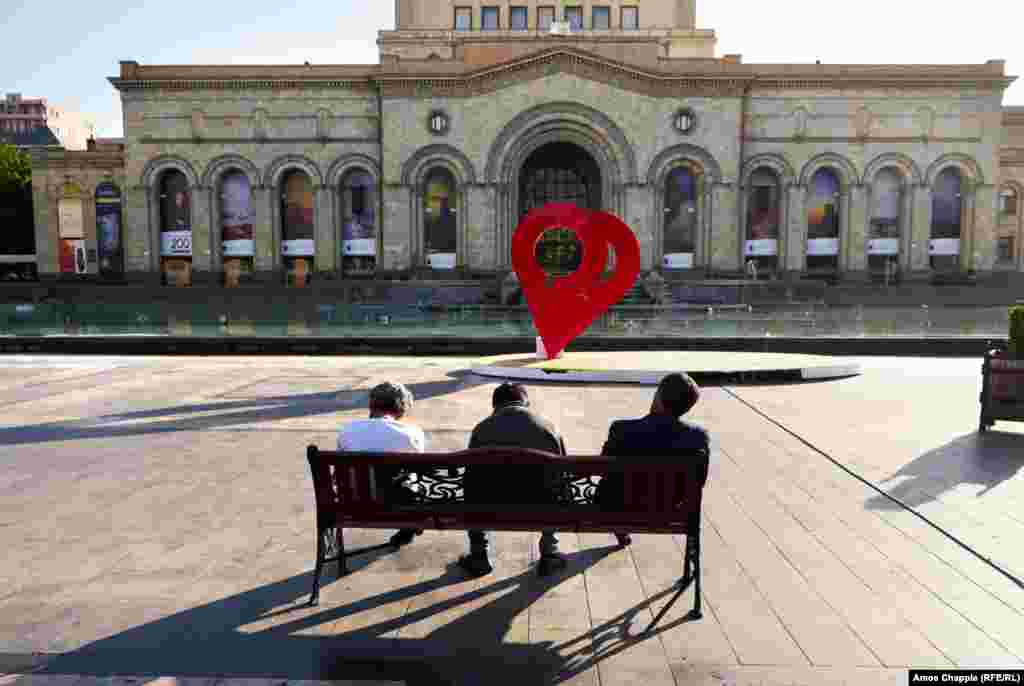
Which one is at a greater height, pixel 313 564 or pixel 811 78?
pixel 811 78

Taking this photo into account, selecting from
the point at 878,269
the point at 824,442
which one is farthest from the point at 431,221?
the point at 824,442

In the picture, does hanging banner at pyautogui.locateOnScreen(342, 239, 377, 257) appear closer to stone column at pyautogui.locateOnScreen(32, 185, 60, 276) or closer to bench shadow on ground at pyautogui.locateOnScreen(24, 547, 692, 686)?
stone column at pyautogui.locateOnScreen(32, 185, 60, 276)

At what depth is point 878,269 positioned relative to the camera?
146 ft

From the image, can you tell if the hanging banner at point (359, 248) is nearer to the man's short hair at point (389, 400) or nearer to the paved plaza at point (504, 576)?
the paved plaza at point (504, 576)

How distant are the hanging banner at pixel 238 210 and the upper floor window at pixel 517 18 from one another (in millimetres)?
22059

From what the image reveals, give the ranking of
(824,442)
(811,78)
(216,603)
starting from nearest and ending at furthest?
(216,603), (824,442), (811,78)

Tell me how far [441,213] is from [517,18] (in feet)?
61.7

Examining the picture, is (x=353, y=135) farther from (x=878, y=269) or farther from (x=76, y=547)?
(x=76, y=547)

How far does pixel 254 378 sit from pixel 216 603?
11.5m

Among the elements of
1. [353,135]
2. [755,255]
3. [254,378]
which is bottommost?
[254,378]

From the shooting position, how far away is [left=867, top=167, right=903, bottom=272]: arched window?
44469 millimetres

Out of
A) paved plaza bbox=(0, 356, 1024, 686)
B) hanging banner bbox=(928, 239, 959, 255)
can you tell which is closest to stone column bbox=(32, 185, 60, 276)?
paved plaza bbox=(0, 356, 1024, 686)

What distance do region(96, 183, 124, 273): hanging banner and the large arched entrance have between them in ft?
85.7

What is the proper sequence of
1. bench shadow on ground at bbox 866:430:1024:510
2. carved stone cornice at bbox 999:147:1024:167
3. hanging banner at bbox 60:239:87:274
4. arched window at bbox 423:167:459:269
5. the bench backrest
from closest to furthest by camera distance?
the bench backrest
bench shadow on ground at bbox 866:430:1024:510
arched window at bbox 423:167:459:269
carved stone cornice at bbox 999:147:1024:167
hanging banner at bbox 60:239:87:274
